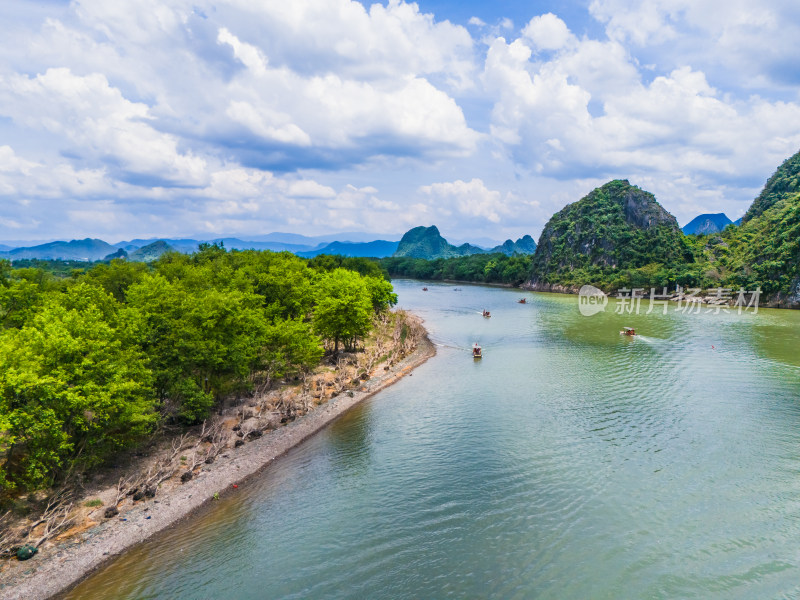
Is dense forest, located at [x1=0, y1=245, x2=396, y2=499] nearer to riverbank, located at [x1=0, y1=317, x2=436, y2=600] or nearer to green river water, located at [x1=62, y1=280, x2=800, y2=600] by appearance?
riverbank, located at [x1=0, y1=317, x2=436, y2=600]

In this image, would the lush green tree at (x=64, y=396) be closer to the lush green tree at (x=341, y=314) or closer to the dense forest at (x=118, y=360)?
the dense forest at (x=118, y=360)

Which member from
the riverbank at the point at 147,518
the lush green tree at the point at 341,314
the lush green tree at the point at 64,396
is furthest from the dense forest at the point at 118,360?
the riverbank at the point at 147,518

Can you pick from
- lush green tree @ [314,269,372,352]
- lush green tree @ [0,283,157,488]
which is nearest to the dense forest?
lush green tree @ [0,283,157,488]

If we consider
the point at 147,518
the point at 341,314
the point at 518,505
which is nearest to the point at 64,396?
the point at 147,518

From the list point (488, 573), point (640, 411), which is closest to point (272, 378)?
point (488, 573)

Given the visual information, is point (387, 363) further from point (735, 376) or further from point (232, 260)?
point (232, 260)
